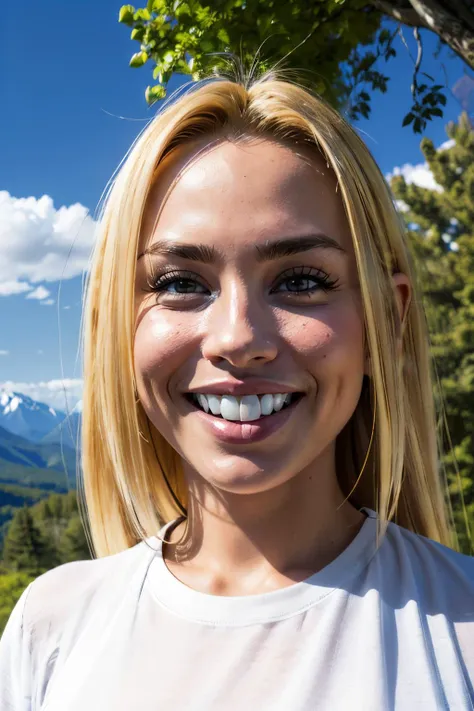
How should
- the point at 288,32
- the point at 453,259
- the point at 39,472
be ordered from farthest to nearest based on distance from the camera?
the point at 39,472
the point at 453,259
the point at 288,32

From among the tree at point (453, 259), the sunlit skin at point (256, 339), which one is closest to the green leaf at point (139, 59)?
the sunlit skin at point (256, 339)

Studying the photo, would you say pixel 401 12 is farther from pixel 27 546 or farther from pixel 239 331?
pixel 27 546

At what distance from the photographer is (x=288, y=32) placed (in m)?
2.56

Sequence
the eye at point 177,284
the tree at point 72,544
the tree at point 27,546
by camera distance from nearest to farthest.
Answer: the eye at point 177,284, the tree at point 72,544, the tree at point 27,546

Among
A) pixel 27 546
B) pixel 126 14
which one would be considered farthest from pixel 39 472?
pixel 126 14

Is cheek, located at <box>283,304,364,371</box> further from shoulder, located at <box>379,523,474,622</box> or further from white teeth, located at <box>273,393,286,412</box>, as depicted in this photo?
shoulder, located at <box>379,523,474,622</box>

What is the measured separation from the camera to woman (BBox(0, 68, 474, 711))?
134 centimetres

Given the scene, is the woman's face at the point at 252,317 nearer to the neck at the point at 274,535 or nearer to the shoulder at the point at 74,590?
the neck at the point at 274,535

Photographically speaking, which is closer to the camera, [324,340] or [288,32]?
[324,340]

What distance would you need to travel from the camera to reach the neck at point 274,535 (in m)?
1.51

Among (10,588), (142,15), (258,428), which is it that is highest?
(142,15)

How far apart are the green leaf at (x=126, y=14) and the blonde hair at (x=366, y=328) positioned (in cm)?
123

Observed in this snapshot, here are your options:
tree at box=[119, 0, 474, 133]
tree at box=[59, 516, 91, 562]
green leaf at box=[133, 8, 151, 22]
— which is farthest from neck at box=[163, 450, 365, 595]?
tree at box=[59, 516, 91, 562]

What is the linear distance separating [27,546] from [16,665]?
49131mm
